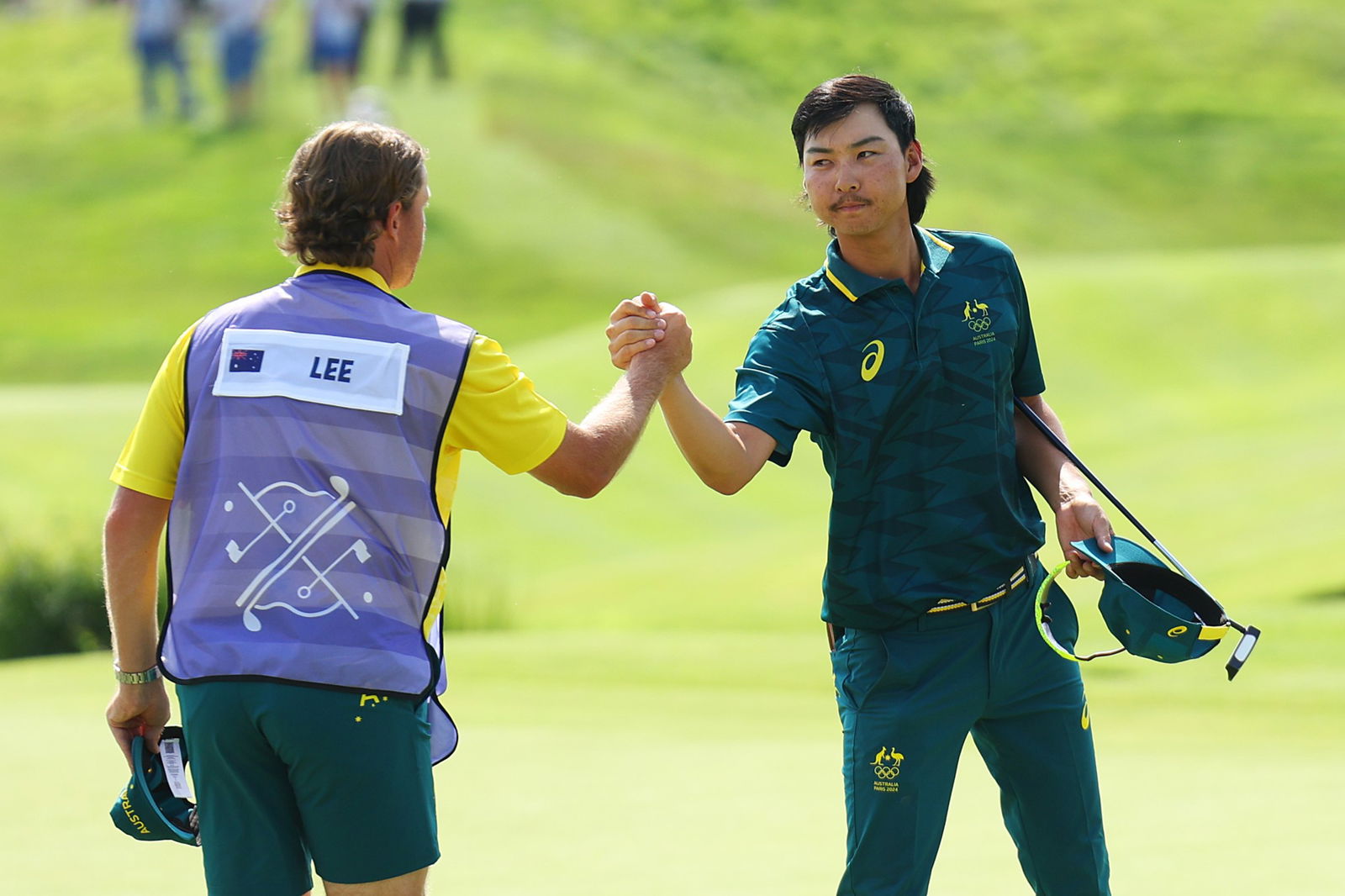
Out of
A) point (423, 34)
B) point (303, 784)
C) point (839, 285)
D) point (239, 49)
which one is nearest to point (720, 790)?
point (839, 285)

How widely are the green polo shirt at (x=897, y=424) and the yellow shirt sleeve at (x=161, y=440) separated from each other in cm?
115

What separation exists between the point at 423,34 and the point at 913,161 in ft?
141

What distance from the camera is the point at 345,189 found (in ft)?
10.6

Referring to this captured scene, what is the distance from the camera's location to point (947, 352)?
153 inches

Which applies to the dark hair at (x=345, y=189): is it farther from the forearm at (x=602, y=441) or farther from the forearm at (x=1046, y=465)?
the forearm at (x=1046, y=465)

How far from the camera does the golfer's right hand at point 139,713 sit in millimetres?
3391

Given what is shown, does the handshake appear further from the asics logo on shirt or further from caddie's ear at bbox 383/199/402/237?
caddie's ear at bbox 383/199/402/237

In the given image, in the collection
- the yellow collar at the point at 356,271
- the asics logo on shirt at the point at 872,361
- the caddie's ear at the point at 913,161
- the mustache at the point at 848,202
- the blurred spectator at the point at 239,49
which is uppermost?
the blurred spectator at the point at 239,49

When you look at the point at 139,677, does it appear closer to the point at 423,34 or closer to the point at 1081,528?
the point at 1081,528

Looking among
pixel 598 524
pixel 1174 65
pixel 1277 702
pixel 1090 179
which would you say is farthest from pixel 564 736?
pixel 1174 65

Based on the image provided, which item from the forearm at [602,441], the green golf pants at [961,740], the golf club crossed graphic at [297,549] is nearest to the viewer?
the golf club crossed graphic at [297,549]

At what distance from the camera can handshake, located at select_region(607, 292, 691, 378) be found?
11.9ft

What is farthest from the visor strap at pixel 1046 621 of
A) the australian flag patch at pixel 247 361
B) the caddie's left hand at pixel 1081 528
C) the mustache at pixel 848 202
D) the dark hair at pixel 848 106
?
the australian flag patch at pixel 247 361

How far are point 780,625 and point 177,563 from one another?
11.1 m
